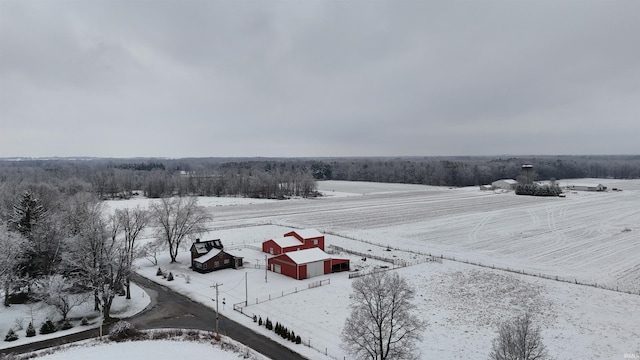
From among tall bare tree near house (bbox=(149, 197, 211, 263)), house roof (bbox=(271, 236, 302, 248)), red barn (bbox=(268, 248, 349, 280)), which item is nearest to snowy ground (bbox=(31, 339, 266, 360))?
red barn (bbox=(268, 248, 349, 280))

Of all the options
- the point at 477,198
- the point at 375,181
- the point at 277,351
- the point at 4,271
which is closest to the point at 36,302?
the point at 4,271

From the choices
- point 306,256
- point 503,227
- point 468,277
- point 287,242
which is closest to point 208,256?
point 287,242

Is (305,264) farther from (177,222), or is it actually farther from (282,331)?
(177,222)

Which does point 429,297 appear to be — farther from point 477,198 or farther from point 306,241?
point 477,198

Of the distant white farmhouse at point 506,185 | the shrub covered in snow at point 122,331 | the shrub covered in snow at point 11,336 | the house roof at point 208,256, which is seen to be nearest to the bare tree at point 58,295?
the shrub covered in snow at point 11,336

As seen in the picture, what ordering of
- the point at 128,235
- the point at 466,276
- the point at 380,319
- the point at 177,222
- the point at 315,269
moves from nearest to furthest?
the point at 380,319 → the point at 128,235 → the point at 466,276 → the point at 315,269 → the point at 177,222

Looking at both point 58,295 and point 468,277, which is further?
point 468,277

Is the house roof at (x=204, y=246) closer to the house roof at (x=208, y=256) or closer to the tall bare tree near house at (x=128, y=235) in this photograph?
the house roof at (x=208, y=256)
